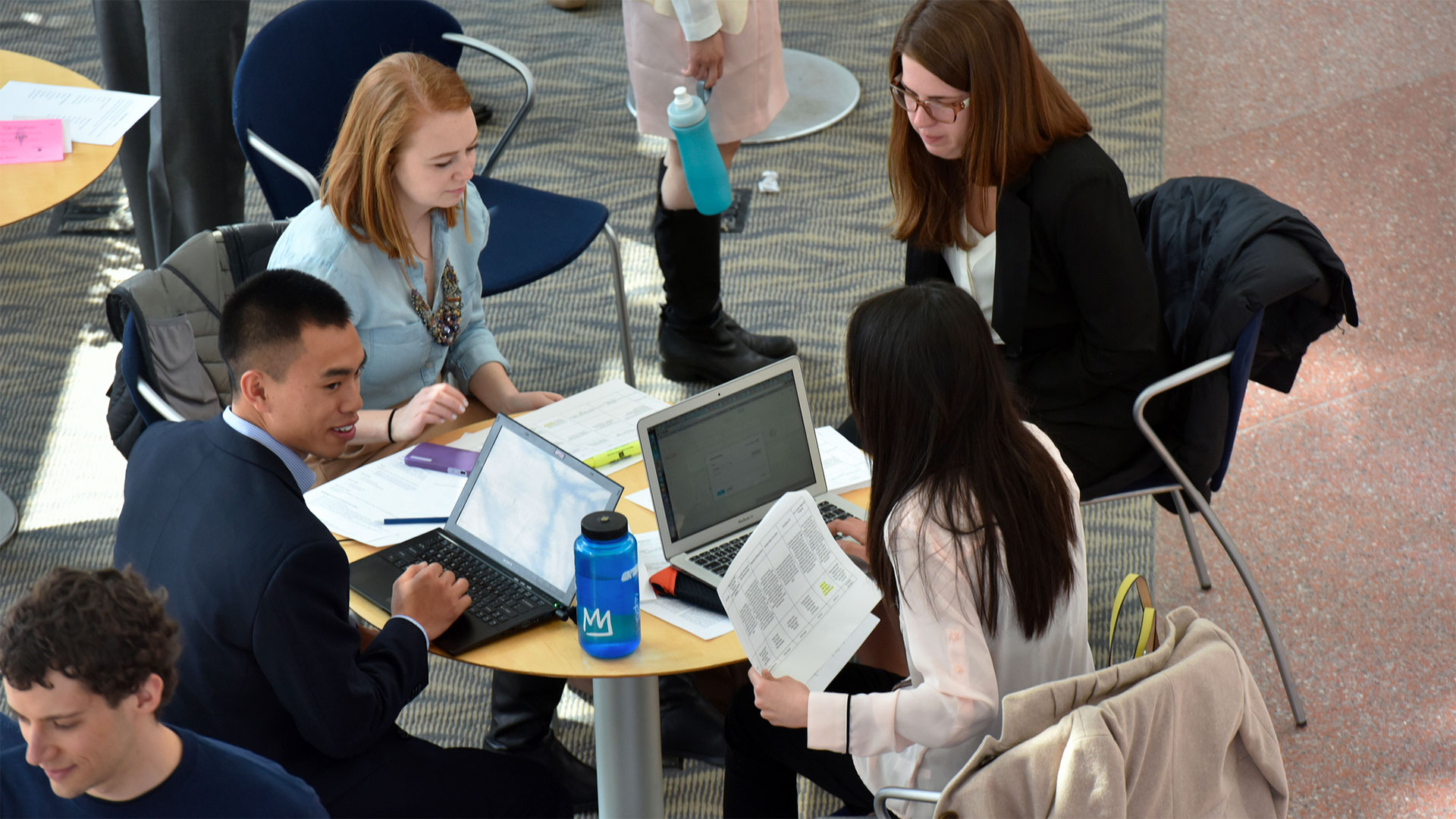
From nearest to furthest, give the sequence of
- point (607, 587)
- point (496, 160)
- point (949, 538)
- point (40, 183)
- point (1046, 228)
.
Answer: point (949, 538) → point (607, 587) → point (1046, 228) → point (40, 183) → point (496, 160)

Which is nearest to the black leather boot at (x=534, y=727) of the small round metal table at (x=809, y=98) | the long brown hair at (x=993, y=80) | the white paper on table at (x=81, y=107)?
the long brown hair at (x=993, y=80)

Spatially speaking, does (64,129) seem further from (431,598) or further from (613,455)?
(431,598)

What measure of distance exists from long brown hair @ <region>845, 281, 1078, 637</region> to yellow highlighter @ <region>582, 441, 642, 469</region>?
66cm

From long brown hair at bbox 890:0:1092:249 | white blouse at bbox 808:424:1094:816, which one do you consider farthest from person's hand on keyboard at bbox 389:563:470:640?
long brown hair at bbox 890:0:1092:249

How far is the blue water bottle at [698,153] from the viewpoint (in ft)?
10.1

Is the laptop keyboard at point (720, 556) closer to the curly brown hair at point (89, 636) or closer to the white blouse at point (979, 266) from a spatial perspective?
the curly brown hair at point (89, 636)

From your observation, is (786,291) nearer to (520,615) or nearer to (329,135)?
(329,135)

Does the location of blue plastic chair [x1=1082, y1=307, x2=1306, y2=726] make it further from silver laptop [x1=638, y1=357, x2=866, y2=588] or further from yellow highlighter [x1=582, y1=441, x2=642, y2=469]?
yellow highlighter [x1=582, y1=441, x2=642, y2=469]

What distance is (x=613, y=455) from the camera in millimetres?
2338

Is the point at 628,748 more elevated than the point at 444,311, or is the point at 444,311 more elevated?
the point at 444,311

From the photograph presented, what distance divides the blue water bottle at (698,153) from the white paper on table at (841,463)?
98 cm

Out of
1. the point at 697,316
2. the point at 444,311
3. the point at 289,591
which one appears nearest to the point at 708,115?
the point at 697,316

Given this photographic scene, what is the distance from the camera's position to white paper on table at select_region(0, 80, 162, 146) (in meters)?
3.16

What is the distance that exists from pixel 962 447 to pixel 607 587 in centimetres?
51
